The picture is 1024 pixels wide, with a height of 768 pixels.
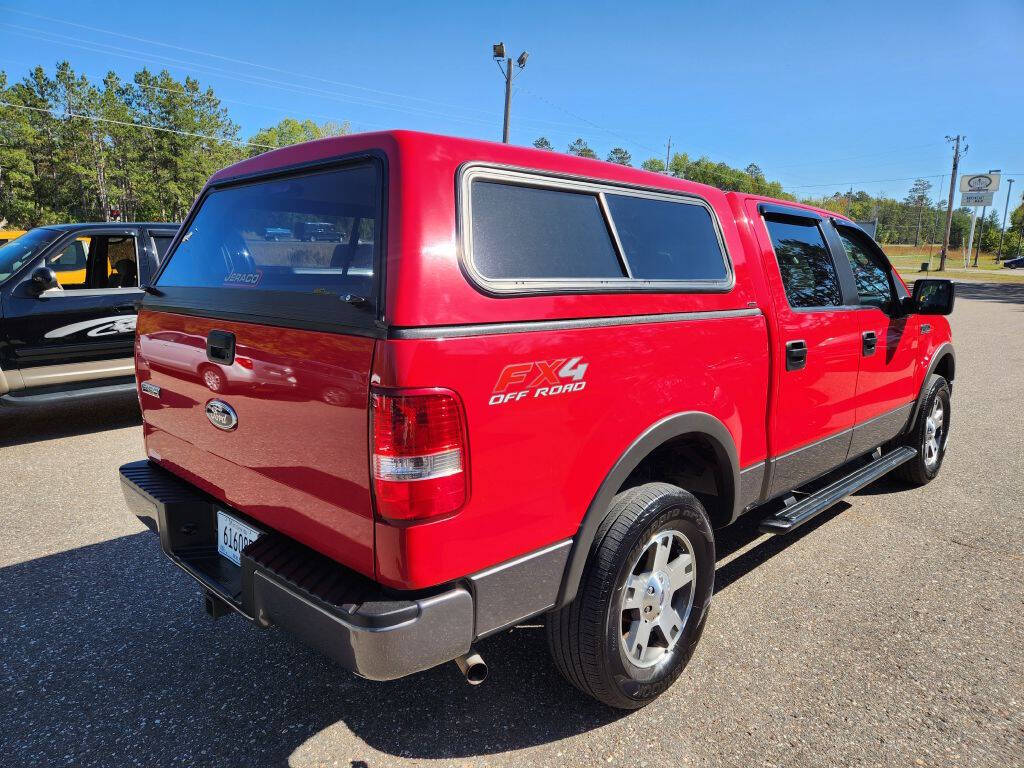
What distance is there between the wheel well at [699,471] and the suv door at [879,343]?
4.60 ft

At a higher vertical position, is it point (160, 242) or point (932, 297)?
point (160, 242)

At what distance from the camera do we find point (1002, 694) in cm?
260

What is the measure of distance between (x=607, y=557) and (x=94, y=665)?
2208mm

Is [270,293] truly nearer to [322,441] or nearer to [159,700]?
[322,441]

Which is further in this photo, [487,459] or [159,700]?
[159,700]

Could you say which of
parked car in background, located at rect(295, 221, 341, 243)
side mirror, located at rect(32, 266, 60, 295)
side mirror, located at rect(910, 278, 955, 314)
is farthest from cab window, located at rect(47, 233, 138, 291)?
side mirror, located at rect(910, 278, 955, 314)

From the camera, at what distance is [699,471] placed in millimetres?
2885

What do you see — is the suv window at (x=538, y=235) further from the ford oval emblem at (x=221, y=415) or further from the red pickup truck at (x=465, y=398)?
the ford oval emblem at (x=221, y=415)

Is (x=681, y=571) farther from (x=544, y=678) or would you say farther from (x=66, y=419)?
(x=66, y=419)

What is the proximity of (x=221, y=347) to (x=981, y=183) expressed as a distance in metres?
105

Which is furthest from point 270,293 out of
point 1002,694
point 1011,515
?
point 1011,515

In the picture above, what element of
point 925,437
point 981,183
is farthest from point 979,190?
point 925,437

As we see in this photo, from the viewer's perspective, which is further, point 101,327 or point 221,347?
point 101,327

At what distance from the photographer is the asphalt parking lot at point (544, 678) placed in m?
2.29
